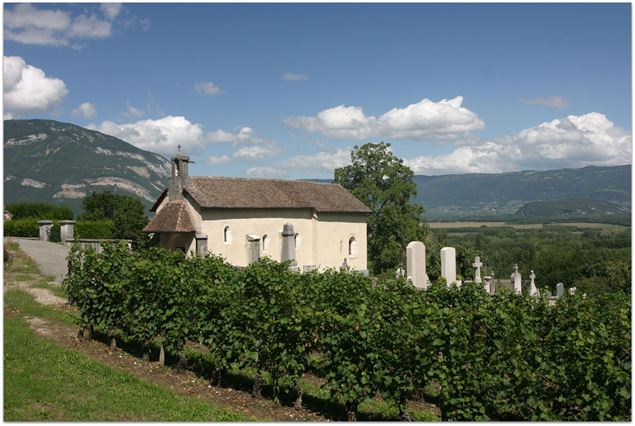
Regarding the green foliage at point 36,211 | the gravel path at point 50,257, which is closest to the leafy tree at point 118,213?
the green foliage at point 36,211

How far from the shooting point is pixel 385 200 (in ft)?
161

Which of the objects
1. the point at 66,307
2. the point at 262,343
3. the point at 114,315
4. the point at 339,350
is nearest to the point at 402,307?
the point at 339,350

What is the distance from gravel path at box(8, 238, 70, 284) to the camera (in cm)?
2467

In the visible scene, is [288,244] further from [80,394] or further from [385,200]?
[385,200]

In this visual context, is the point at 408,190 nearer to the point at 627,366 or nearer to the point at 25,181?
the point at 627,366

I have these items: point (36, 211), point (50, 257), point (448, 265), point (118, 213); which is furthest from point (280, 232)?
point (36, 211)

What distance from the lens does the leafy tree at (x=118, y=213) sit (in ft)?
173

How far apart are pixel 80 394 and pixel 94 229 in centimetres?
4001

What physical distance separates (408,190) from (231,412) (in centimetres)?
4151

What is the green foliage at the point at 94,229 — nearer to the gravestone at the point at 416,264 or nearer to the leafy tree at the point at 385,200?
the leafy tree at the point at 385,200

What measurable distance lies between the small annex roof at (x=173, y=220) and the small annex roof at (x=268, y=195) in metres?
1.16

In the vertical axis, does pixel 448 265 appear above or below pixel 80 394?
above

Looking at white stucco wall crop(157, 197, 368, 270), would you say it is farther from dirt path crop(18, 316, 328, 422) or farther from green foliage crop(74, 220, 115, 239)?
dirt path crop(18, 316, 328, 422)

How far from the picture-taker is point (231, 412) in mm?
8867
